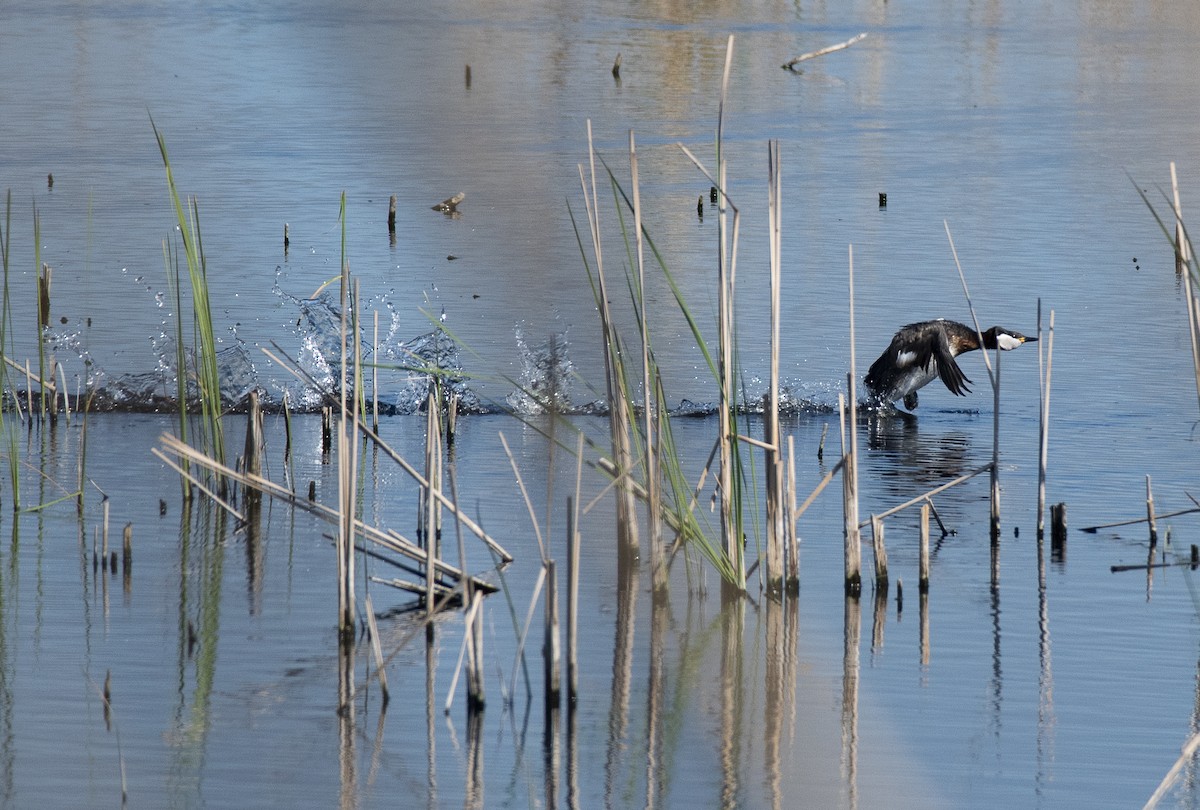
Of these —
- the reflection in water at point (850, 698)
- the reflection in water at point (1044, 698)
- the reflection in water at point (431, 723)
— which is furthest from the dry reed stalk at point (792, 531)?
the reflection in water at point (431, 723)

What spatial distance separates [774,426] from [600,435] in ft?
11.1

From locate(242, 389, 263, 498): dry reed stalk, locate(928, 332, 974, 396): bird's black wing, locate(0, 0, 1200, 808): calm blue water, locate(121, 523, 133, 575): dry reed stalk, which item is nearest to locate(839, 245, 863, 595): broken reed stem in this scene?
locate(0, 0, 1200, 808): calm blue water

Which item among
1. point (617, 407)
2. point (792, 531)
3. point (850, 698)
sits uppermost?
point (617, 407)

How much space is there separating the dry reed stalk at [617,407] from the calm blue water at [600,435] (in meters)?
0.18

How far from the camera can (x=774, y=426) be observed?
624 centimetres

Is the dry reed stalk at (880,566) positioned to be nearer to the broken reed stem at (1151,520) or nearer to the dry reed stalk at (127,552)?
the broken reed stem at (1151,520)

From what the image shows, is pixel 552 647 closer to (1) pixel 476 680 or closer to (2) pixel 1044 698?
(1) pixel 476 680

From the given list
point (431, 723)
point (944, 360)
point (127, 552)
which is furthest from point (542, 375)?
point (431, 723)

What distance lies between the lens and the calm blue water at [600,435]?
5164mm

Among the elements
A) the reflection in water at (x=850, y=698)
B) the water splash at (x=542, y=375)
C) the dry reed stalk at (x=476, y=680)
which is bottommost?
the reflection in water at (x=850, y=698)

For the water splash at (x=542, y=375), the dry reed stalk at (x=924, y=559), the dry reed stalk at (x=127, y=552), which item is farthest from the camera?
the water splash at (x=542, y=375)

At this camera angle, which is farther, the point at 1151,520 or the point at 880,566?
the point at 1151,520

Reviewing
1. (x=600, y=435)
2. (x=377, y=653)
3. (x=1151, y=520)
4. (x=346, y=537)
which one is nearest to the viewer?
(x=377, y=653)

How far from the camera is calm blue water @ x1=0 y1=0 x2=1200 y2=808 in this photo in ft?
16.9
